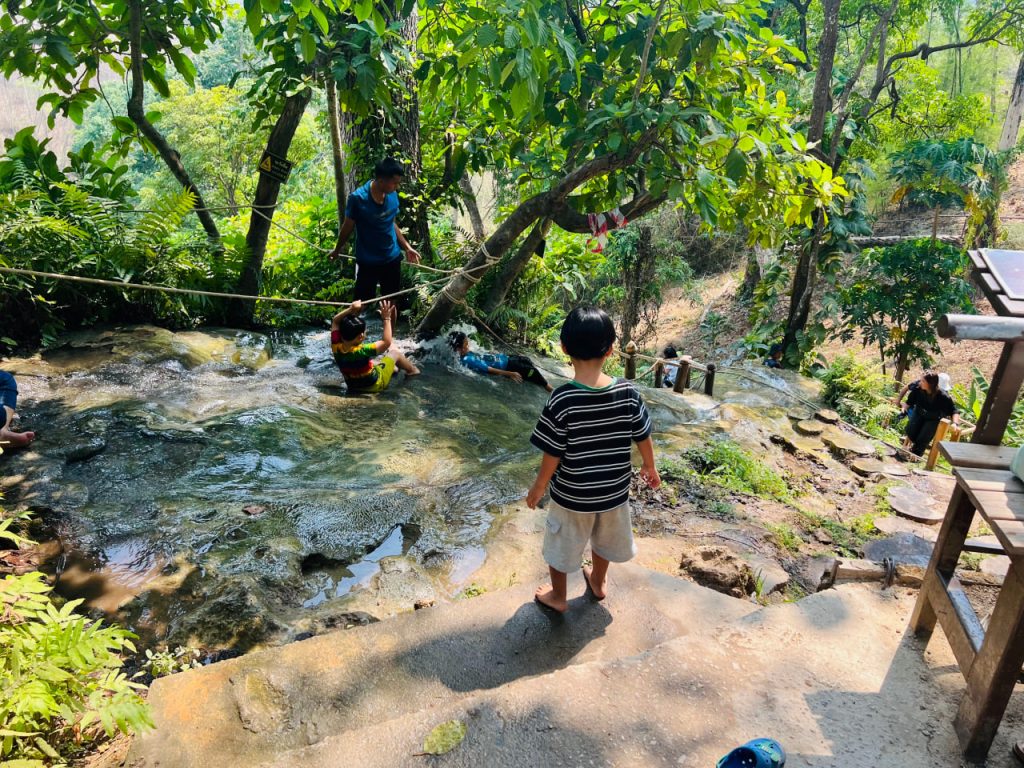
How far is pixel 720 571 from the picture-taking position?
3.49 meters

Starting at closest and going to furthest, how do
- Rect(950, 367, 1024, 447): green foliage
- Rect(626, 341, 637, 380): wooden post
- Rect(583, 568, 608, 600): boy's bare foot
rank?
Rect(583, 568, 608, 600): boy's bare foot
Rect(950, 367, 1024, 447): green foliage
Rect(626, 341, 637, 380): wooden post

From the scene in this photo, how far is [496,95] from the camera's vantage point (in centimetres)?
538

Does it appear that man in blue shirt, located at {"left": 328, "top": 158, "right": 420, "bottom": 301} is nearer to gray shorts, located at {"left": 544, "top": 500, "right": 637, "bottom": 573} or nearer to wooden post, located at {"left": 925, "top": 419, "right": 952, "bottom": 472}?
gray shorts, located at {"left": 544, "top": 500, "right": 637, "bottom": 573}

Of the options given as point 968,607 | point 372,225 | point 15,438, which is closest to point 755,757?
point 968,607

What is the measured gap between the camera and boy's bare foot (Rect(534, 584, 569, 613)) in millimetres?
2850

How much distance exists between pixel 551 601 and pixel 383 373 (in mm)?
3788

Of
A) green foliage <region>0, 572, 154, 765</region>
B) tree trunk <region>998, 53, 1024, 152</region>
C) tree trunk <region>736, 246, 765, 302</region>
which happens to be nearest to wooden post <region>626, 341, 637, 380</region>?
green foliage <region>0, 572, 154, 765</region>

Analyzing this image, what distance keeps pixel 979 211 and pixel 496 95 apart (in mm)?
11641

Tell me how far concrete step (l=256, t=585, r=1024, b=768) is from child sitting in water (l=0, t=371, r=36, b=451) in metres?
3.27

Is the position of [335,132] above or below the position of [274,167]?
above

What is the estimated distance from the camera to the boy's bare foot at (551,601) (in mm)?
2850

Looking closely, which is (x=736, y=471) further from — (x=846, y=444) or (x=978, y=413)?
(x=978, y=413)

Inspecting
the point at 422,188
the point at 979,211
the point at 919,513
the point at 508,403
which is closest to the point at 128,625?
the point at 508,403

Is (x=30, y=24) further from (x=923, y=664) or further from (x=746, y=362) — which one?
(x=746, y=362)
